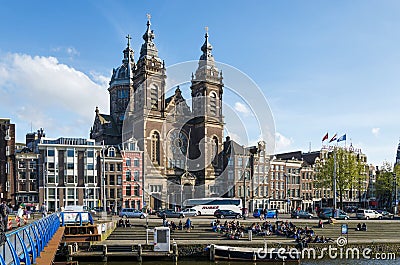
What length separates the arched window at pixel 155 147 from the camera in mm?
92875

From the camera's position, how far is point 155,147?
309 ft

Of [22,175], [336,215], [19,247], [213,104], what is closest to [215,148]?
[213,104]

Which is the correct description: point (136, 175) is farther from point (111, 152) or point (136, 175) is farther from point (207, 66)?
point (207, 66)

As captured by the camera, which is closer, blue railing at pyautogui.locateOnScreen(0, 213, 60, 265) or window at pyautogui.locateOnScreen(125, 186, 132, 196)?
blue railing at pyautogui.locateOnScreen(0, 213, 60, 265)

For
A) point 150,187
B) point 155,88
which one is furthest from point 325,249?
point 155,88

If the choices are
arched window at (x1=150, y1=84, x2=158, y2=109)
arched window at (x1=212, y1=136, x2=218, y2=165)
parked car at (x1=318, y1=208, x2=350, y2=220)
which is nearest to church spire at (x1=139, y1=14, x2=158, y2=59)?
arched window at (x1=150, y1=84, x2=158, y2=109)

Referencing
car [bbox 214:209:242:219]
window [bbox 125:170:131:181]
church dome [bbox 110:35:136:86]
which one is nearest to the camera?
car [bbox 214:209:242:219]

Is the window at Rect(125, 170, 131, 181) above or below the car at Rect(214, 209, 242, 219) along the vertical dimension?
above

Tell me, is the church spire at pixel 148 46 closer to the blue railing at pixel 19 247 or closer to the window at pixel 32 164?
the window at pixel 32 164

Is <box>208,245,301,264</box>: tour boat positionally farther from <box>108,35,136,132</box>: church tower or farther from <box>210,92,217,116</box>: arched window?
<box>108,35,136,132</box>: church tower

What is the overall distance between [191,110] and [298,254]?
218ft

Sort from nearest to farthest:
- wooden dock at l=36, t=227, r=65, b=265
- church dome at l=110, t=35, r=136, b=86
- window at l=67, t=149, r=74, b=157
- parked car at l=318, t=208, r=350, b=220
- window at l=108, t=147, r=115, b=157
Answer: wooden dock at l=36, t=227, r=65, b=265, parked car at l=318, t=208, r=350, b=220, window at l=67, t=149, r=74, b=157, window at l=108, t=147, r=115, b=157, church dome at l=110, t=35, r=136, b=86

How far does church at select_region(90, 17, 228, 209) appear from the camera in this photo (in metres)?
92.5

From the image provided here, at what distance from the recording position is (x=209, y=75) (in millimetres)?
104250
